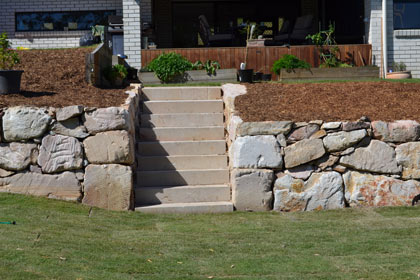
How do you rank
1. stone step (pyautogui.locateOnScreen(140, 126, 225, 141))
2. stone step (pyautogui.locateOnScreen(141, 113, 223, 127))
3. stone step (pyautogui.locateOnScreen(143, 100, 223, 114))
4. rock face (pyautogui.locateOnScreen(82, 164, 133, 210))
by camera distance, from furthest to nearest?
stone step (pyautogui.locateOnScreen(143, 100, 223, 114)), stone step (pyautogui.locateOnScreen(141, 113, 223, 127)), stone step (pyautogui.locateOnScreen(140, 126, 225, 141)), rock face (pyautogui.locateOnScreen(82, 164, 133, 210))

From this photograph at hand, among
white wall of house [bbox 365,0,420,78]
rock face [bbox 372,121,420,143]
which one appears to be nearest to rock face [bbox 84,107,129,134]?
rock face [bbox 372,121,420,143]

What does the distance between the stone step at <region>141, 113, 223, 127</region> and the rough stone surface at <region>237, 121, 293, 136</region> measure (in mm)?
1397

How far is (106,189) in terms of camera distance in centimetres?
A: 752

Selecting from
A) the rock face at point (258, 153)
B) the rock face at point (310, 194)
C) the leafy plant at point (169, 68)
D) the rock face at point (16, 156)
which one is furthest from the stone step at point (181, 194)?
the leafy plant at point (169, 68)

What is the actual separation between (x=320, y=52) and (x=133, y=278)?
952cm

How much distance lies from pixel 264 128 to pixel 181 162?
1.33 metres

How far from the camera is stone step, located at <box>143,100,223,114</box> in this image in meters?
9.38

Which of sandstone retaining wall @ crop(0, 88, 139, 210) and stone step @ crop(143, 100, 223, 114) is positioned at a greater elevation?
stone step @ crop(143, 100, 223, 114)

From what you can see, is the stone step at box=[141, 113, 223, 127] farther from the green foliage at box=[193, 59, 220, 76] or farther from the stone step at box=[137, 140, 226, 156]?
the green foliage at box=[193, 59, 220, 76]

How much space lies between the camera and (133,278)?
4.59 m

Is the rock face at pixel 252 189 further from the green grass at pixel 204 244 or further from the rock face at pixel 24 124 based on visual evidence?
the rock face at pixel 24 124

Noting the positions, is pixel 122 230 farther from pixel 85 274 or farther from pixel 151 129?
pixel 151 129

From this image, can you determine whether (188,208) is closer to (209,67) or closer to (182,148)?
(182,148)

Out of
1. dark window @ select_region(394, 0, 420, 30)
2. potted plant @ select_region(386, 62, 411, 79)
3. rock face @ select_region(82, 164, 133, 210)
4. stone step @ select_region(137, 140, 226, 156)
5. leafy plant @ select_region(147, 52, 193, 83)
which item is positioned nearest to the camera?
rock face @ select_region(82, 164, 133, 210)
